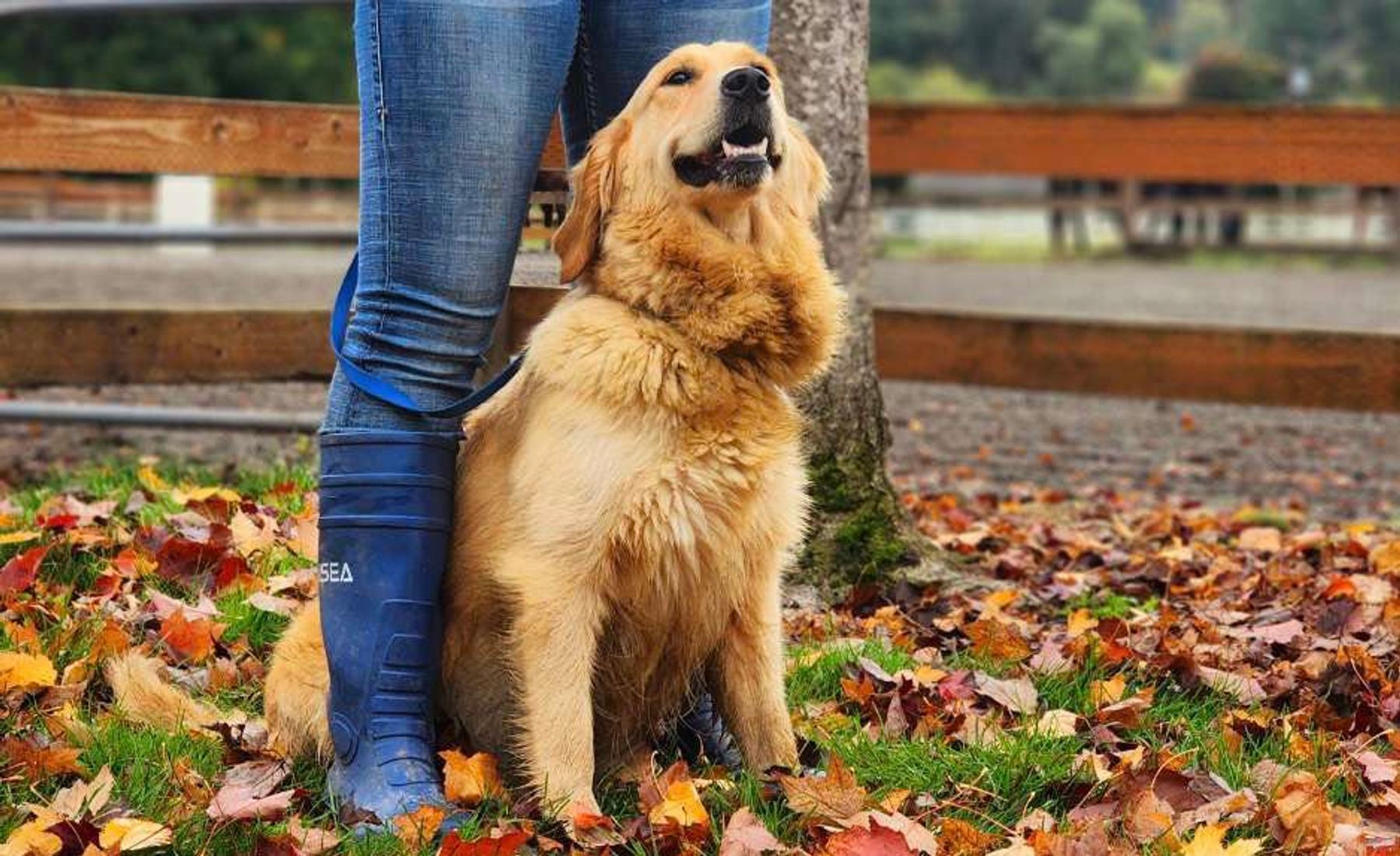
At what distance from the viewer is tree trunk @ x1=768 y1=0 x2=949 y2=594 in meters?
4.12

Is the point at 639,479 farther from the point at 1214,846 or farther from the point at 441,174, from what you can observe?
the point at 1214,846

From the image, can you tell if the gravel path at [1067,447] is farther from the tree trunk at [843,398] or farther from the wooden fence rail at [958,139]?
the tree trunk at [843,398]

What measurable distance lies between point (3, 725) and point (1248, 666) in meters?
2.53

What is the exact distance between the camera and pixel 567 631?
2639 mm

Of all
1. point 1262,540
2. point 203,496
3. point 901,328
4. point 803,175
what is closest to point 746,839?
point 803,175

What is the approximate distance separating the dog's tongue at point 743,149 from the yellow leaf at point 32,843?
1.56 meters

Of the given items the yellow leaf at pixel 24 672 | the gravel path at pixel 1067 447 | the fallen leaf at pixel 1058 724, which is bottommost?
the gravel path at pixel 1067 447

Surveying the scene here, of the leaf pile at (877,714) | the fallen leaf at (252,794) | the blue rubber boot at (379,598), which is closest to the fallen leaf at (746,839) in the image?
the leaf pile at (877,714)

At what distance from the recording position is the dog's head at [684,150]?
276 centimetres

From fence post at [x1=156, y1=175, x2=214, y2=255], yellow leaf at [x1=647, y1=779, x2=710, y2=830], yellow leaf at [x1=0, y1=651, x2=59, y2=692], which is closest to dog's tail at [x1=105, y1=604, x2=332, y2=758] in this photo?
yellow leaf at [x1=0, y1=651, x2=59, y2=692]

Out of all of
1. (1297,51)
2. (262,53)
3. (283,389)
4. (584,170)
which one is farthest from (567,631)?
(1297,51)

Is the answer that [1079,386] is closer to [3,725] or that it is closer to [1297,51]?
[3,725]

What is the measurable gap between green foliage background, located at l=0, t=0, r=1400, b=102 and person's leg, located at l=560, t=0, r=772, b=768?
28077 millimetres

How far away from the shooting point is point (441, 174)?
2664 millimetres
